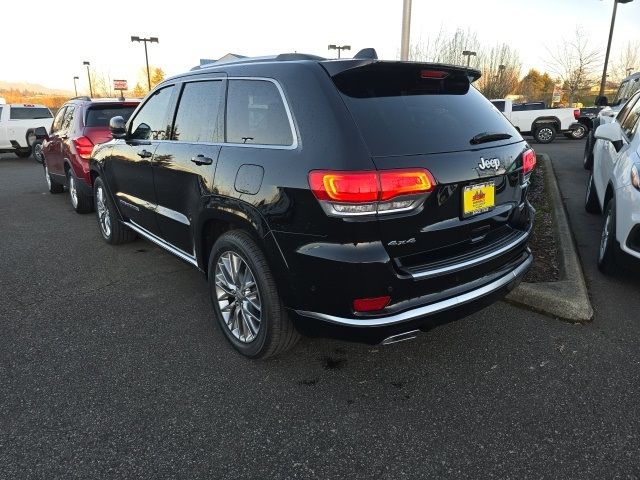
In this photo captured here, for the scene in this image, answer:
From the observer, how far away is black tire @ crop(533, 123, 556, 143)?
18.1m

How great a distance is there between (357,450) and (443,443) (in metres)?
0.42

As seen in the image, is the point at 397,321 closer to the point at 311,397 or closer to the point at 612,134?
the point at 311,397

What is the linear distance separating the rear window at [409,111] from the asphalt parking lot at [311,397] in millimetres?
1366

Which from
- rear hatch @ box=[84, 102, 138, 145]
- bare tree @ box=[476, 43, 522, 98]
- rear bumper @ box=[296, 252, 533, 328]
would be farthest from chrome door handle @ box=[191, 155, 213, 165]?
bare tree @ box=[476, 43, 522, 98]

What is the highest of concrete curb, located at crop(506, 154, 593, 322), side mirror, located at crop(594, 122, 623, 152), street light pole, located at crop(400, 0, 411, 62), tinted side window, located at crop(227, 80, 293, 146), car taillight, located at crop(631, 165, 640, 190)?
street light pole, located at crop(400, 0, 411, 62)

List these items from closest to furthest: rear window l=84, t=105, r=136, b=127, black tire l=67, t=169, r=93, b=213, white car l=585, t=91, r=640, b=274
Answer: white car l=585, t=91, r=640, b=274, rear window l=84, t=105, r=136, b=127, black tire l=67, t=169, r=93, b=213

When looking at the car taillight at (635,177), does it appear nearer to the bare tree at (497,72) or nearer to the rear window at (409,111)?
the rear window at (409,111)

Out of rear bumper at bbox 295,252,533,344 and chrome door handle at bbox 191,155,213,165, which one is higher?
chrome door handle at bbox 191,155,213,165

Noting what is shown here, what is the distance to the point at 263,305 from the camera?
2730 mm

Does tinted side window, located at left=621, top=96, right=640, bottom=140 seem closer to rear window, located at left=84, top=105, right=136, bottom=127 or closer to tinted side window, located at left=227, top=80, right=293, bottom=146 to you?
tinted side window, located at left=227, top=80, right=293, bottom=146

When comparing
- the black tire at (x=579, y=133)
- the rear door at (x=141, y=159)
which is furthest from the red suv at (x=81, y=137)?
the black tire at (x=579, y=133)

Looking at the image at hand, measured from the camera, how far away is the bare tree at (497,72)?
29.5 meters

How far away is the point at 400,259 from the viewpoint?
2.37 meters

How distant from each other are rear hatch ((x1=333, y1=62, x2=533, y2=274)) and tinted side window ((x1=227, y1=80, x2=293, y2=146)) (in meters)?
0.38
